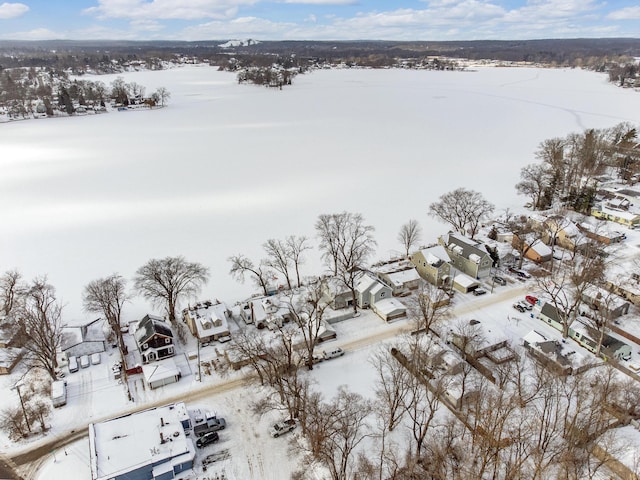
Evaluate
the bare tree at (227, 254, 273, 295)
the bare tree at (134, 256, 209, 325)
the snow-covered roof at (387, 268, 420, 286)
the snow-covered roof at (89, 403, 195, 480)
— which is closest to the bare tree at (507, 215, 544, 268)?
the snow-covered roof at (387, 268, 420, 286)

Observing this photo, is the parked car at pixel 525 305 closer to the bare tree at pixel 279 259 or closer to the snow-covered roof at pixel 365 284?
the snow-covered roof at pixel 365 284

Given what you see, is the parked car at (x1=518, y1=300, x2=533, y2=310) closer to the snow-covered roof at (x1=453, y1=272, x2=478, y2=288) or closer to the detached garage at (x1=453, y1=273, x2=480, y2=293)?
the detached garage at (x1=453, y1=273, x2=480, y2=293)

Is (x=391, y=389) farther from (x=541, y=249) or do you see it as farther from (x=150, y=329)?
(x=541, y=249)

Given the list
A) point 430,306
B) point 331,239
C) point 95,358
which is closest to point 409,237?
point 331,239

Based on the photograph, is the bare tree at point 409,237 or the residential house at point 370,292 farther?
the bare tree at point 409,237

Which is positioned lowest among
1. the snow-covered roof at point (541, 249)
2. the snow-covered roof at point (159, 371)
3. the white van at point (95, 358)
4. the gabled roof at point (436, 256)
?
the white van at point (95, 358)

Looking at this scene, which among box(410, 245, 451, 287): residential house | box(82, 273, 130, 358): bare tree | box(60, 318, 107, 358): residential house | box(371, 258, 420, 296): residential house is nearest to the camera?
box(60, 318, 107, 358): residential house

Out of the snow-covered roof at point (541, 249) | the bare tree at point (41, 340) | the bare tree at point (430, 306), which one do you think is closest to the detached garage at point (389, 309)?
the bare tree at point (430, 306)
